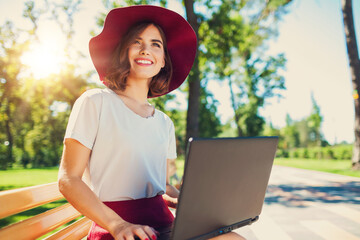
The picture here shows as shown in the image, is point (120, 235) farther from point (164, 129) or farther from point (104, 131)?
point (164, 129)

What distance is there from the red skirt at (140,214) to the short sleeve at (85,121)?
0.34 metres

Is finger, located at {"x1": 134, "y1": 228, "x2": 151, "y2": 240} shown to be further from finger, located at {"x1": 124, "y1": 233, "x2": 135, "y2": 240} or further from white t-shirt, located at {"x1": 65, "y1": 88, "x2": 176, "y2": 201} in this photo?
white t-shirt, located at {"x1": 65, "y1": 88, "x2": 176, "y2": 201}

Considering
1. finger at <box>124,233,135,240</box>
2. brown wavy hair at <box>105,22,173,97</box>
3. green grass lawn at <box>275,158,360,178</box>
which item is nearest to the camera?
finger at <box>124,233,135,240</box>

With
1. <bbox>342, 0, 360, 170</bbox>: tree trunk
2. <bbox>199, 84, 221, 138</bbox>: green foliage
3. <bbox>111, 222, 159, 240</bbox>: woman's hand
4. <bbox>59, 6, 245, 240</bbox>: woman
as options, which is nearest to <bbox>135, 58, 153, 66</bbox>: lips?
<bbox>59, 6, 245, 240</bbox>: woman

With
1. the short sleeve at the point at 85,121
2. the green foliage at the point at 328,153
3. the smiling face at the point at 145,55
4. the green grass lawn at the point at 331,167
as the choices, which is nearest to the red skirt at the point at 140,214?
the short sleeve at the point at 85,121

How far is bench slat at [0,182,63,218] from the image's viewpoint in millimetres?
1064

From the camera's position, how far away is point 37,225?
52.6 inches

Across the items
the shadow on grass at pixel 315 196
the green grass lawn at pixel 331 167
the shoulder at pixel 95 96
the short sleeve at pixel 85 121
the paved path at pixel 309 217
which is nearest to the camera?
the short sleeve at pixel 85 121

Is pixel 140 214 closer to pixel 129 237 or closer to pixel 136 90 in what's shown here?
pixel 129 237

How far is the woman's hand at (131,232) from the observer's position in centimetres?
97

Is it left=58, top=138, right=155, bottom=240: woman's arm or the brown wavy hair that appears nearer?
left=58, top=138, right=155, bottom=240: woman's arm

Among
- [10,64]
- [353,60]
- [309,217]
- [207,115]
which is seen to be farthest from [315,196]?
[207,115]

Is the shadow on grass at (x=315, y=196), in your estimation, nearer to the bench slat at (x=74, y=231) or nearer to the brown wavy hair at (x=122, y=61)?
the bench slat at (x=74, y=231)

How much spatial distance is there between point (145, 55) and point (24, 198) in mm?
966
